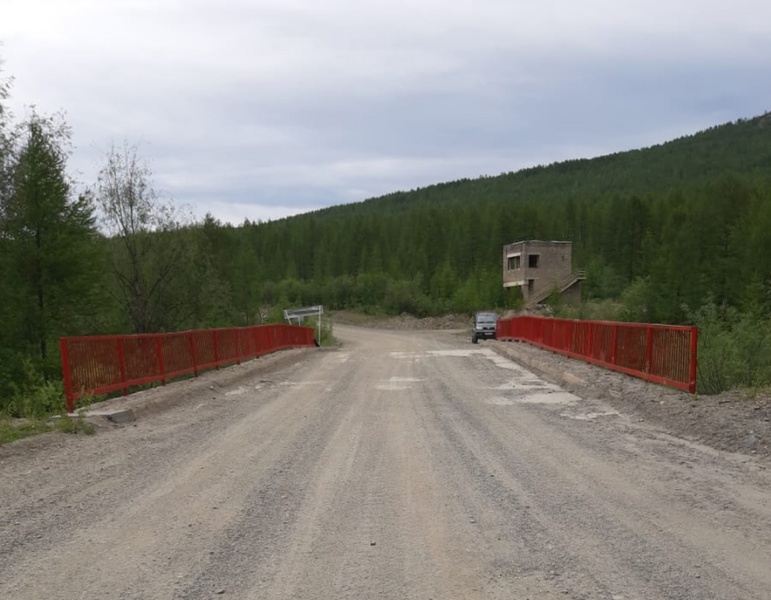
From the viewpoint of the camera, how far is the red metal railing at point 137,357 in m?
10.7

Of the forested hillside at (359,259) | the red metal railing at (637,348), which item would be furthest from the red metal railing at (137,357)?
the red metal railing at (637,348)

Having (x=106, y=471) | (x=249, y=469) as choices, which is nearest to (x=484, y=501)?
(x=249, y=469)

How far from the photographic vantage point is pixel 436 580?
404cm

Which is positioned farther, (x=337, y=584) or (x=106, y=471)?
(x=106, y=471)

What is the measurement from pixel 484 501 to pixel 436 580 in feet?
5.78

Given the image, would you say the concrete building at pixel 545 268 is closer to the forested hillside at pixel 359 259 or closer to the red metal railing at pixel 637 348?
the forested hillside at pixel 359 259

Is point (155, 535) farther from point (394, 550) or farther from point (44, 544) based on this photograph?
point (394, 550)

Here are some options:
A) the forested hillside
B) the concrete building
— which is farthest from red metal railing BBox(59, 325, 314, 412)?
the concrete building

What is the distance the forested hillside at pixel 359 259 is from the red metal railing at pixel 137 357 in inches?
24.6

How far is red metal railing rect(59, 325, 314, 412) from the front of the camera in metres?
10.7

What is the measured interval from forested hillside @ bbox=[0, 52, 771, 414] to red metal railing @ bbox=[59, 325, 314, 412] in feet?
2.05

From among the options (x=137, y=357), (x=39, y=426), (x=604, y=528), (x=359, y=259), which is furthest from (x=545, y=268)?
(x=604, y=528)

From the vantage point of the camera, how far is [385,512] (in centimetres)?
541

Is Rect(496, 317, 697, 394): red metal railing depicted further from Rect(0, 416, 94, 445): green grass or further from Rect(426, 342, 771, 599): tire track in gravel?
Rect(0, 416, 94, 445): green grass
